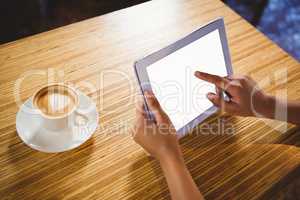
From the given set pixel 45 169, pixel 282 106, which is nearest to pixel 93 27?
pixel 45 169

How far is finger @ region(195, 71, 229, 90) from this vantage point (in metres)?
0.84

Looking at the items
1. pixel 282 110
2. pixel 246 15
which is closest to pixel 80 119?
pixel 282 110

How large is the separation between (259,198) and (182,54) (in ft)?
1.32

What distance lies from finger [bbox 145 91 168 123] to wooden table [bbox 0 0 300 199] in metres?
0.12

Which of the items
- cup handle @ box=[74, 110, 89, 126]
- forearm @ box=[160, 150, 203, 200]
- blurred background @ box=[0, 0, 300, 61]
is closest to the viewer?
forearm @ box=[160, 150, 203, 200]

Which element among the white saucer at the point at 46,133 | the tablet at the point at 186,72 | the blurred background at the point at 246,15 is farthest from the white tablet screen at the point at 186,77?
the blurred background at the point at 246,15

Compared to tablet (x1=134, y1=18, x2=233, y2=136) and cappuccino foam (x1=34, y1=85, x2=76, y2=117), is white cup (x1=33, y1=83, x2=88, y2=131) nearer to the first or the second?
cappuccino foam (x1=34, y1=85, x2=76, y2=117)

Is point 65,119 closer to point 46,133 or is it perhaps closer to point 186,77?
point 46,133

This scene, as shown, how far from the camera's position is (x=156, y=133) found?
2.62 feet

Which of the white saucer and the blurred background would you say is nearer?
the white saucer

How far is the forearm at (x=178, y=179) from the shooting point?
2.44 feet

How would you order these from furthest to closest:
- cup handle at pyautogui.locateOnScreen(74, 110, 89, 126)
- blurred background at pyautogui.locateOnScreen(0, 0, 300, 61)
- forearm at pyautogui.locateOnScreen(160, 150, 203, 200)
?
blurred background at pyautogui.locateOnScreen(0, 0, 300, 61)
cup handle at pyautogui.locateOnScreen(74, 110, 89, 126)
forearm at pyautogui.locateOnScreen(160, 150, 203, 200)

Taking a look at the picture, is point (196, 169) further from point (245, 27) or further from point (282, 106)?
point (245, 27)

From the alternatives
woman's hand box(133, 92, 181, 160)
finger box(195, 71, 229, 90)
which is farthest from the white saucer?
finger box(195, 71, 229, 90)
